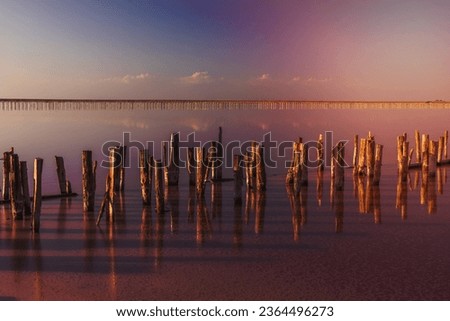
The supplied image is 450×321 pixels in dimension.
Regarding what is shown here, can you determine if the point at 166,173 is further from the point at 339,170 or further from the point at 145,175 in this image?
the point at 339,170

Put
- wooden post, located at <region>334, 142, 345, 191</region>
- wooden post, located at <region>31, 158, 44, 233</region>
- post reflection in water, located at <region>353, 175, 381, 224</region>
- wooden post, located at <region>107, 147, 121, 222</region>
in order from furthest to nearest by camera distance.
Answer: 1. wooden post, located at <region>334, 142, 345, 191</region>
2. post reflection in water, located at <region>353, 175, 381, 224</region>
3. wooden post, located at <region>107, 147, 121, 222</region>
4. wooden post, located at <region>31, 158, 44, 233</region>

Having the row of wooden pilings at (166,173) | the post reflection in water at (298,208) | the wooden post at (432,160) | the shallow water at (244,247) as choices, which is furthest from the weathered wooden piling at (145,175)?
the wooden post at (432,160)

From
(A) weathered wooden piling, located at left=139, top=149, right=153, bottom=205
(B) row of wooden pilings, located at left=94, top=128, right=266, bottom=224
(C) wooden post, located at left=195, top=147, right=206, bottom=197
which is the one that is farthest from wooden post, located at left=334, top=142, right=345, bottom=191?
(A) weathered wooden piling, located at left=139, top=149, right=153, bottom=205

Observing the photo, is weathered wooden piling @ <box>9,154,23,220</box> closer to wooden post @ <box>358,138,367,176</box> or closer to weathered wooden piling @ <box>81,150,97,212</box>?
weathered wooden piling @ <box>81,150,97,212</box>

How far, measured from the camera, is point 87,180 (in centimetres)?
1136

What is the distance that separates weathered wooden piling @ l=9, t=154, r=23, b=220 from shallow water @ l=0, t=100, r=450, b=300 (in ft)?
0.71

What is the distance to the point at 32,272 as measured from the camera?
7.59 metres

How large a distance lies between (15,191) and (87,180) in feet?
4.21

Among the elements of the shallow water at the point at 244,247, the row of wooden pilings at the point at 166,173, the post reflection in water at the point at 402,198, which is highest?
the row of wooden pilings at the point at 166,173

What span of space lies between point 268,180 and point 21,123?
33.5m

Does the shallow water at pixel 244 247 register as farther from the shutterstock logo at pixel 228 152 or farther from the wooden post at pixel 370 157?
the shutterstock logo at pixel 228 152

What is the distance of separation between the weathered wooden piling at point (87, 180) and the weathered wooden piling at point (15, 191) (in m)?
1.13

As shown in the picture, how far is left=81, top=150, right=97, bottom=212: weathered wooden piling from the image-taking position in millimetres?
11273

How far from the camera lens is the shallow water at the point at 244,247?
22.7 ft
